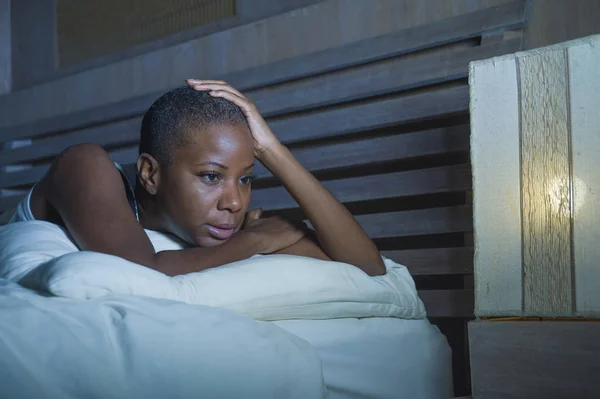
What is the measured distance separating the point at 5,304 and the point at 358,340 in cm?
59

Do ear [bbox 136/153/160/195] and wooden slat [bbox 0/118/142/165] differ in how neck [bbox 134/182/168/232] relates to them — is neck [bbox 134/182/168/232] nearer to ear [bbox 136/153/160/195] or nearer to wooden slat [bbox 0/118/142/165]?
ear [bbox 136/153/160/195]

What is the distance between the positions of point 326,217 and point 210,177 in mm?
259

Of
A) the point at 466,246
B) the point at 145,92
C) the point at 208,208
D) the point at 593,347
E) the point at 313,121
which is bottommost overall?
the point at 593,347

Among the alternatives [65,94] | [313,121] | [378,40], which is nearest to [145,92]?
A: [65,94]

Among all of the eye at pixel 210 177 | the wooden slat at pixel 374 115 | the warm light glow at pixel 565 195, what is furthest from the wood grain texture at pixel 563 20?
the eye at pixel 210 177

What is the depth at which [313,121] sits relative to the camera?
221 cm

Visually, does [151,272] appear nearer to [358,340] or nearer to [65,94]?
[358,340]

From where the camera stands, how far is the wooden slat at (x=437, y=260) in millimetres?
1875

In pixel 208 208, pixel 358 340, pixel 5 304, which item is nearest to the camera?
pixel 5 304

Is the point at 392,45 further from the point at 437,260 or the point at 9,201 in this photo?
the point at 9,201

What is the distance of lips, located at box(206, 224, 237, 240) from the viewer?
138cm

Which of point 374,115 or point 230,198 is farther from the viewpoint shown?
point 374,115

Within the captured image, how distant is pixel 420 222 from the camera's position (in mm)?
1963

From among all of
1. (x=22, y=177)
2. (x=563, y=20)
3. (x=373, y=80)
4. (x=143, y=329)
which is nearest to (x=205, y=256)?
(x=143, y=329)
